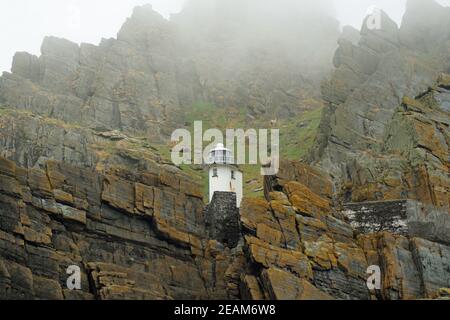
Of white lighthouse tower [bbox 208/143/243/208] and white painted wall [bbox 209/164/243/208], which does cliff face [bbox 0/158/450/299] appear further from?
white lighthouse tower [bbox 208/143/243/208]

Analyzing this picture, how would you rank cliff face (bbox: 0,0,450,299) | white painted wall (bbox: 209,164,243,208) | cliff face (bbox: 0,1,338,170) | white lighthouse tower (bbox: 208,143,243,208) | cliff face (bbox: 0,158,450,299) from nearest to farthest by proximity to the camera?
cliff face (bbox: 0,158,450,299) → cliff face (bbox: 0,0,450,299) → white painted wall (bbox: 209,164,243,208) → white lighthouse tower (bbox: 208,143,243,208) → cliff face (bbox: 0,1,338,170)

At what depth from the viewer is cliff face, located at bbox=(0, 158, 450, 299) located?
49.3 meters

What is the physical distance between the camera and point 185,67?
161625 millimetres

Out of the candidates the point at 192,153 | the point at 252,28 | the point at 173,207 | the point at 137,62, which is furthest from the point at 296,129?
the point at 173,207

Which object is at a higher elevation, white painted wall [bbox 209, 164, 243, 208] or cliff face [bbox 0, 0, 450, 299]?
white painted wall [bbox 209, 164, 243, 208]

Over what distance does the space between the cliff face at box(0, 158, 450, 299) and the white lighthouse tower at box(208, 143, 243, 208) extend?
2732 cm

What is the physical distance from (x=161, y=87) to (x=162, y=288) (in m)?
101

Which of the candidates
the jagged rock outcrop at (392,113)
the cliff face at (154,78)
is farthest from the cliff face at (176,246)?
the cliff face at (154,78)

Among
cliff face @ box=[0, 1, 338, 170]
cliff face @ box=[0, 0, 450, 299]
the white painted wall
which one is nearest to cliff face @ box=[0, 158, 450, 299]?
cliff face @ box=[0, 0, 450, 299]

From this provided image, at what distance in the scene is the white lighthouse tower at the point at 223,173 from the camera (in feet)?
290

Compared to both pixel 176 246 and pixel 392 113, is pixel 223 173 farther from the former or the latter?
pixel 176 246

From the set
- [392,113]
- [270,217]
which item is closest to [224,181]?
[392,113]

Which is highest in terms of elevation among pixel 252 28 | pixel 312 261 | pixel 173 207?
pixel 252 28
